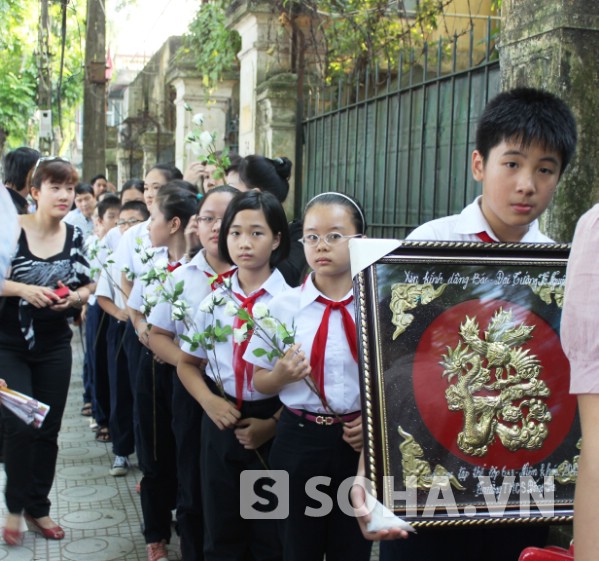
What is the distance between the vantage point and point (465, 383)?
7.56ft

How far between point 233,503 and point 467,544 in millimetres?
1339

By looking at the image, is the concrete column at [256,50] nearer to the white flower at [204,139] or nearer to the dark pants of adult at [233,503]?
the white flower at [204,139]

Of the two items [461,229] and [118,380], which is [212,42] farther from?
[461,229]

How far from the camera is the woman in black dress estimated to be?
4785 mm

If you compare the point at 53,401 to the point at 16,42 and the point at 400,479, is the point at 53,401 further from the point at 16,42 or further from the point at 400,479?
the point at 16,42

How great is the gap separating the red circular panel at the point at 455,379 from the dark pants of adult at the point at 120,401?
410 cm

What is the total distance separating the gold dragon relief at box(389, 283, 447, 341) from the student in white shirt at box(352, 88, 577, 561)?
1.04ft

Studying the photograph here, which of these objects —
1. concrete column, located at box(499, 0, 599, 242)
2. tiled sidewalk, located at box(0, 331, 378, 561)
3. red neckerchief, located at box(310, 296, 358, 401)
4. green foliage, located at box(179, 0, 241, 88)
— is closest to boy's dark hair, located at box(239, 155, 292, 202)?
concrete column, located at box(499, 0, 599, 242)

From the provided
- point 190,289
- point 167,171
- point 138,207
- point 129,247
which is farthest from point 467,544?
point 138,207

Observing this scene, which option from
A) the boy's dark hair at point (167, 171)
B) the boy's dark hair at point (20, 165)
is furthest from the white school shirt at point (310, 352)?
the boy's dark hair at point (167, 171)

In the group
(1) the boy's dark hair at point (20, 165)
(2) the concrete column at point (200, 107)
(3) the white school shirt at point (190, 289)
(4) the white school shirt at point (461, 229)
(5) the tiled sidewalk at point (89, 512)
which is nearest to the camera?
(4) the white school shirt at point (461, 229)

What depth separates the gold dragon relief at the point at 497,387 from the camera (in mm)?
2299
